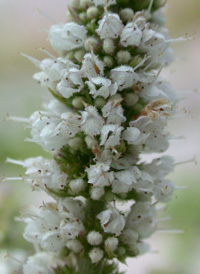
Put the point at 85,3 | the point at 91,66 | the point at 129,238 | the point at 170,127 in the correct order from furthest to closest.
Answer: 1. the point at 170,127
2. the point at 85,3
3. the point at 129,238
4. the point at 91,66

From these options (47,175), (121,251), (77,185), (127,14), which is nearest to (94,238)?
(121,251)

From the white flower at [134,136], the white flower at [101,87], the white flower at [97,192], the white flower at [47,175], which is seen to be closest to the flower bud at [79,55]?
the white flower at [101,87]

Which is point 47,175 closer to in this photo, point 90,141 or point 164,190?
point 90,141

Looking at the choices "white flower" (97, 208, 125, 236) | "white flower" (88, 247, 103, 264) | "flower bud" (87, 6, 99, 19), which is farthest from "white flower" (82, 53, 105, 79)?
"white flower" (88, 247, 103, 264)

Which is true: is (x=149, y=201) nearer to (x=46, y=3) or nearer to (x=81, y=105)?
(x=81, y=105)

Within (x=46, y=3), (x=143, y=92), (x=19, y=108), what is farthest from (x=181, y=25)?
(x=143, y=92)

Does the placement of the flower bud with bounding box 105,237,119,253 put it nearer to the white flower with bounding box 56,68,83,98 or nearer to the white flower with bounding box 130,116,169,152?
the white flower with bounding box 130,116,169,152

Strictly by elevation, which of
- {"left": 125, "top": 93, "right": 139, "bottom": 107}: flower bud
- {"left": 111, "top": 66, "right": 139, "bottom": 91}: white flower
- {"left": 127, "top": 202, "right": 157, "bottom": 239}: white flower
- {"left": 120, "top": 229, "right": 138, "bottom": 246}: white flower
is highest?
{"left": 111, "top": 66, "right": 139, "bottom": 91}: white flower
